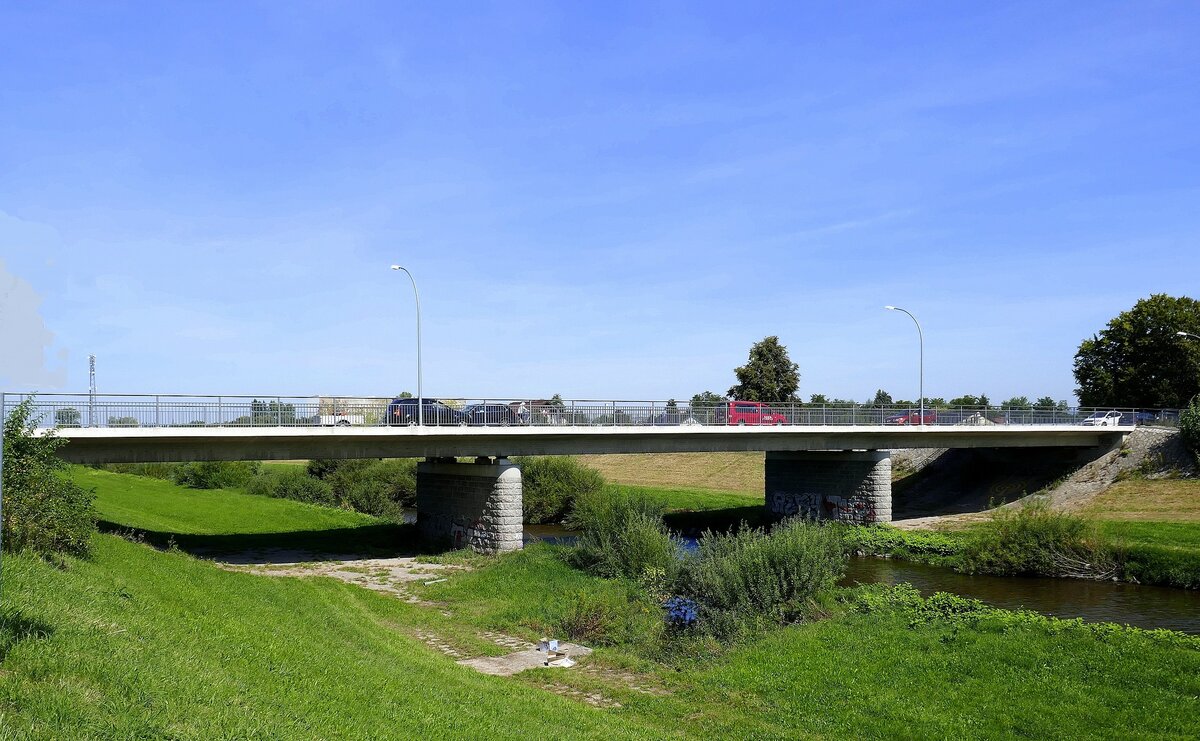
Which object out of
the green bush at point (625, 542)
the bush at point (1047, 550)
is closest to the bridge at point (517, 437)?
the green bush at point (625, 542)

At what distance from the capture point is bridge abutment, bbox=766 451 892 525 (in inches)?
1730

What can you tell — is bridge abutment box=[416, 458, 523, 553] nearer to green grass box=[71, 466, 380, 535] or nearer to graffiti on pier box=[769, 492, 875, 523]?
green grass box=[71, 466, 380, 535]

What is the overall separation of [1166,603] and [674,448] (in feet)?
65.5

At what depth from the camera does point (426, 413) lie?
112ft

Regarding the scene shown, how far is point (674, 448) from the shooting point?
130 ft

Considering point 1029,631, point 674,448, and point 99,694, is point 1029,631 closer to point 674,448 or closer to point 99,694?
point 99,694

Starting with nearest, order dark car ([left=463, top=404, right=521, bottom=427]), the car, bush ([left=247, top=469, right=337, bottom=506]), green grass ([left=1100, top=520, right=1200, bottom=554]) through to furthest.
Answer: green grass ([left=1100, top=520, right=1200, bottom=554])
dark car ([left=463, top=404, right=521, bottom=427])
the car
bush ([left=247, top=469, right=337, bottom=506])

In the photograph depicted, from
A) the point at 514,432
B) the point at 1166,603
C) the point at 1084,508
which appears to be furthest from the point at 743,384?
the point at 1166,603

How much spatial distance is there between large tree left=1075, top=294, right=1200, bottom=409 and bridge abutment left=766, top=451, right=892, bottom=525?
29.6 meters

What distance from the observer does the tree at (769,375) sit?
80188 mm

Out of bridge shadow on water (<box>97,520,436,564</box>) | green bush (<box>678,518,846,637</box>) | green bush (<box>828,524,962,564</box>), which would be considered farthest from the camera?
green bush (<box>828,524,962,564</box>)

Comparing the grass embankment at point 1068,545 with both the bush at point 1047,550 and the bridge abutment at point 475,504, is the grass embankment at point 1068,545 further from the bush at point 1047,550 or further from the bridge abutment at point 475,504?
the bridge abutment at point 475,504

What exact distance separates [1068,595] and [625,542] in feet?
44.3

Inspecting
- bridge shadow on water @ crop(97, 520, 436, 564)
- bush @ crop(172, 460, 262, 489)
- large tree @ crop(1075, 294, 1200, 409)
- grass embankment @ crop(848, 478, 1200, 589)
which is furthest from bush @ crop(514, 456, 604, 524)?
large tree @ crop(1075, 294, 1200, 409)
